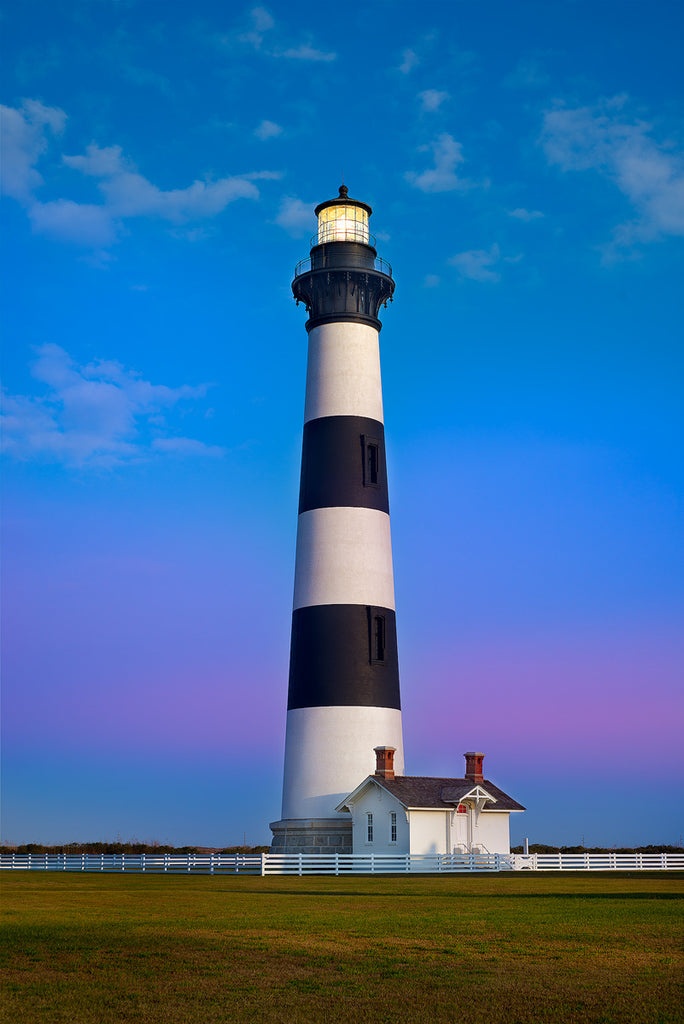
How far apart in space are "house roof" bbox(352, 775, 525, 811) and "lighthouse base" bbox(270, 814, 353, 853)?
2390 millimetres

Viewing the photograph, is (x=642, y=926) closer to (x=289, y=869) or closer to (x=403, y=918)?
(x=403, y=918)

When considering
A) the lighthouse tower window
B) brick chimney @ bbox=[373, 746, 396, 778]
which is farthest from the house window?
brick chimney @ bbox=[373, 746, 396, 778]

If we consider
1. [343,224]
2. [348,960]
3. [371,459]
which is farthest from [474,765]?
[348,960]

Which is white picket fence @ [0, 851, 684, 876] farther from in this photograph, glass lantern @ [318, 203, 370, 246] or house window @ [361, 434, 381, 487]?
glass lantern @ [318, 203, 370, 246]

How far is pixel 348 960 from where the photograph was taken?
12617 millimetres

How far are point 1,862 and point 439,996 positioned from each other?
40.0 m

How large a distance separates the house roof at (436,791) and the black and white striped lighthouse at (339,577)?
1061mm

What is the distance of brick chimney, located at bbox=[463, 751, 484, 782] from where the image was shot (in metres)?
41.7

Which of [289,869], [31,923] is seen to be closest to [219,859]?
[289,869]

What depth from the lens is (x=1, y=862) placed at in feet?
150

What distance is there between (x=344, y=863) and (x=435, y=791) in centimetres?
461

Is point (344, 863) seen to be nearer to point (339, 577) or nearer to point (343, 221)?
point (339, 577)

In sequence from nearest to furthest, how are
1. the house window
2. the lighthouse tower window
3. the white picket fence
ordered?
the white picket fence, the lighthouse tower window, the house window

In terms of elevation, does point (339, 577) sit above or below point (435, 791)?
above
